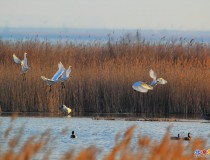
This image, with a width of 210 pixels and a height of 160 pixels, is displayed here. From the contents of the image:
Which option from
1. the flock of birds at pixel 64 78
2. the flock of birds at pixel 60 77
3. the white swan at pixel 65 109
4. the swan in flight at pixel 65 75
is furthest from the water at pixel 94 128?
the swan in flight at pixel 65 75

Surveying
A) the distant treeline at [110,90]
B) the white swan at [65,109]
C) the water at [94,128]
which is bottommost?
the water at [94,128]

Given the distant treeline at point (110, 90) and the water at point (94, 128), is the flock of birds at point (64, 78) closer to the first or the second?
the distant treeline at point (110, 90)

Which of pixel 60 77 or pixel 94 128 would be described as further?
pixel 60 77

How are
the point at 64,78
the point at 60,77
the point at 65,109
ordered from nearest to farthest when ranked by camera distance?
the point at 65,109 → the point at 64,78 → the point at 60,77

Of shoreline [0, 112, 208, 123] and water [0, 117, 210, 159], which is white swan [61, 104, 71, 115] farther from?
shoreline [0, 112, 208, 123]

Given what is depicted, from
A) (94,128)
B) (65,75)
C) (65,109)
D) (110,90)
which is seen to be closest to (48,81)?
(65,75)

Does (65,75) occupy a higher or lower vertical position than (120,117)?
higher

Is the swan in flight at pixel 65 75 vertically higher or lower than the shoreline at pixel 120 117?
higher

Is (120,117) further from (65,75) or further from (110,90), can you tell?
(65,75)

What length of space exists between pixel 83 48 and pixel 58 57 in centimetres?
112

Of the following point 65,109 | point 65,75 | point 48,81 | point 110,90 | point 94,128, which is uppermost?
point 65,75

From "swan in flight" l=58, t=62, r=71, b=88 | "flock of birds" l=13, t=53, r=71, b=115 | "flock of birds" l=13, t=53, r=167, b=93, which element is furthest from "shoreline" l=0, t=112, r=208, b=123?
"swan in flight" l=58, t=62, r=71, b=88

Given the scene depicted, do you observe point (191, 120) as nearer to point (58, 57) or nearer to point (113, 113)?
point (113, 113)

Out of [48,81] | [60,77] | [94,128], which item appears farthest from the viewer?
[60,77]
